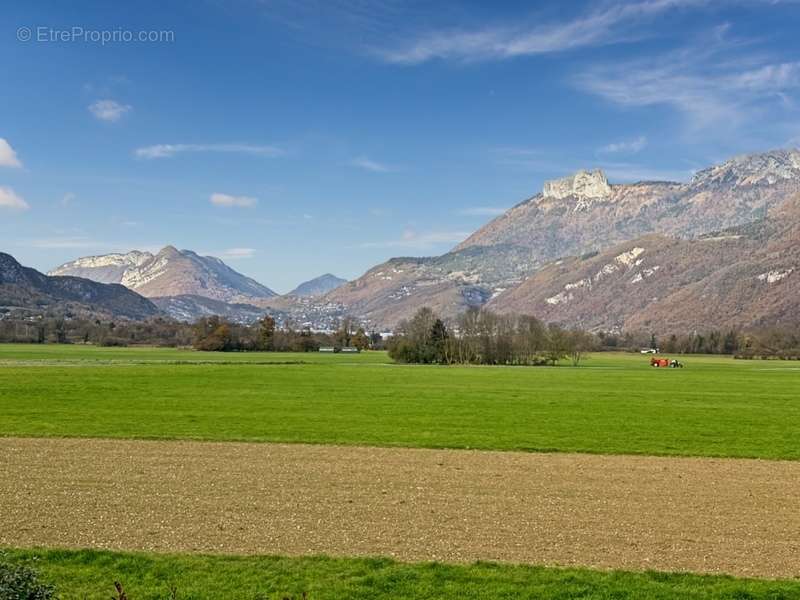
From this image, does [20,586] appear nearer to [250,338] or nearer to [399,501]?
[399,501]

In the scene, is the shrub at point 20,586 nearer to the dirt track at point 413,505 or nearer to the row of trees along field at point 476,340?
the dirt track at point 413,505

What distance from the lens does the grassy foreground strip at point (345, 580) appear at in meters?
12.4

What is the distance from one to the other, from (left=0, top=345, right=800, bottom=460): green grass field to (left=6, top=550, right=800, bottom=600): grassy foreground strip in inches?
698

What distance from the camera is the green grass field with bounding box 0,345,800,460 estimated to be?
110 feet

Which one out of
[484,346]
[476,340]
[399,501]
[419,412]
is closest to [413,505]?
[399,501]

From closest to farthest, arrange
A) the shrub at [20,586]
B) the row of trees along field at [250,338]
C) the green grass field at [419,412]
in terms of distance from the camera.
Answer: the shrub at [20,586]
the green grass field at [419,412]
the row of trees along field at [250,338]

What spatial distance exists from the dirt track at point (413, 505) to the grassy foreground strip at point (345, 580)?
89cm

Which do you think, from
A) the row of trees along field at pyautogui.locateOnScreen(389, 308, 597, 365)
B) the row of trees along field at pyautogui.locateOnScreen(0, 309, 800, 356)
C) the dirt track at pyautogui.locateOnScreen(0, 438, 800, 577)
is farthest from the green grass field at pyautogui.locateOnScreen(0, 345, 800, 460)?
the row of trees along field at pyautogui.locateOnScreen(0, 309, 800, 356)

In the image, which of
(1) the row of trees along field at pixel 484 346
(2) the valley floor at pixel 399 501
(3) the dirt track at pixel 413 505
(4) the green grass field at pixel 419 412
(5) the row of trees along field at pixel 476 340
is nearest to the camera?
(2) the valley floor at pixel 399 501

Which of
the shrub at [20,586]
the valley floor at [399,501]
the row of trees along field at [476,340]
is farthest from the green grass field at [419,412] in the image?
the row of trees along field at [476,340]

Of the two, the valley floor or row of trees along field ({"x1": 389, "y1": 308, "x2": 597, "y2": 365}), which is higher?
row of trees along field ({"x1": 389, "y1": 308, "x2": 597, "y2": 365})

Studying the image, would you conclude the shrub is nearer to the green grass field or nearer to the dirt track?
the dirt track

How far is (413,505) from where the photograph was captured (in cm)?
1964

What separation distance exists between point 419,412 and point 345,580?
33255mm
